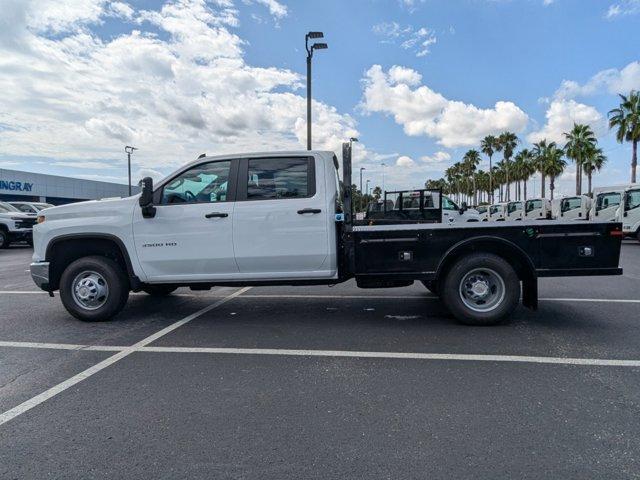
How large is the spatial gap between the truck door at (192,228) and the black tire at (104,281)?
44 cm

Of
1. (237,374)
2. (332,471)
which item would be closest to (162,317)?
(237,374)

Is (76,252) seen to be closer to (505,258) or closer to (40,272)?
(40,272)

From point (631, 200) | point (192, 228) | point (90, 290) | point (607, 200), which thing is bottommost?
point (90, 290)

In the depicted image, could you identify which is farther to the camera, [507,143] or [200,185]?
[507,143]

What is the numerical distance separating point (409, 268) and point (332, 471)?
3262mm

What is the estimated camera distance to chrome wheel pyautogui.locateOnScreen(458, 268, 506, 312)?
561 cm

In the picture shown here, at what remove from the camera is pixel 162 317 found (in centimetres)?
648

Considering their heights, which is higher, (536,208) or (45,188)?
(45,188)

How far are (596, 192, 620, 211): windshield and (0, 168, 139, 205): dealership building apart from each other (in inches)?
1910

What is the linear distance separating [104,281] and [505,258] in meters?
5.20

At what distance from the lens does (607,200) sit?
20.7 m

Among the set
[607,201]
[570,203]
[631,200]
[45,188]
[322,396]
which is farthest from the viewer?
[45,188]

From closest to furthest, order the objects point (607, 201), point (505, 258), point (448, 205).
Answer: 1. point (505, 258)
2. point (607, 201)
3. point (448, 205)

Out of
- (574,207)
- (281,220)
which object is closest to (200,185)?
(281,220)
